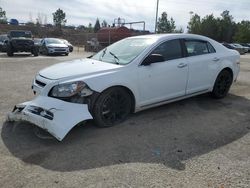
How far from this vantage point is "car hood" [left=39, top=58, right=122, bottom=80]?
4555mm

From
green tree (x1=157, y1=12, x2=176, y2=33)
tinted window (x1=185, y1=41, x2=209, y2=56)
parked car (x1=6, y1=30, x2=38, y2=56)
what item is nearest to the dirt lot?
tinted window (x1=185, y1=41, x2=209, y2=56)

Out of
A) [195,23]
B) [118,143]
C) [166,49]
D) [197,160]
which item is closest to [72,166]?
[118,143]

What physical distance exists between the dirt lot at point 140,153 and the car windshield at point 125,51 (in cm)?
109

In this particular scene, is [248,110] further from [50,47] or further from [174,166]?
[50,47]

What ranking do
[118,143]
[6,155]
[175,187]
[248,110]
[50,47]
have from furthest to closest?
[50,47]
[248,110]
[118,143]
[6,155]
[175,187]

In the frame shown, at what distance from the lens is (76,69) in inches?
188

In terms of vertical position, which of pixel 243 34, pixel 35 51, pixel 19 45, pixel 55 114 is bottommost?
pixel 243 34

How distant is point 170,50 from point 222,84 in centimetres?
187

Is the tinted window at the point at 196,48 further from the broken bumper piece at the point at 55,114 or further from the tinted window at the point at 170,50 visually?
the broken bumper piece at the point at 55,114

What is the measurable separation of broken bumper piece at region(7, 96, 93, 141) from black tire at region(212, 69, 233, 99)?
3458 mm

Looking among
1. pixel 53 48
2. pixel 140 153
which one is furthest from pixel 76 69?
pixel 53 48

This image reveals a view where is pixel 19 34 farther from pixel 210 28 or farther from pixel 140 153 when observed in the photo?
pixel 210 28

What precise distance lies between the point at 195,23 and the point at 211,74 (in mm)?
72427

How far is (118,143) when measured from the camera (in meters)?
4.17
